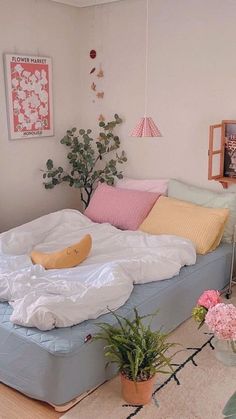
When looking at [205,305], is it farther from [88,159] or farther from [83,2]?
[83,2]

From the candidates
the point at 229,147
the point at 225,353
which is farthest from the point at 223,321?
the point at 229,147

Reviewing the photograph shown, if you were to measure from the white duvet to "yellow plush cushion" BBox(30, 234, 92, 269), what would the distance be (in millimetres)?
55

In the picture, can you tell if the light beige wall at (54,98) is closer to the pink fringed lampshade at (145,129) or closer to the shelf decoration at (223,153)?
the pink fringed lampshade at (145,129)

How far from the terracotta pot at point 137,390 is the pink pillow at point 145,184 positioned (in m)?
1.87

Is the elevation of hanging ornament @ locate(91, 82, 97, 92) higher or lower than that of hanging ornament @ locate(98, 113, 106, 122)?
higher

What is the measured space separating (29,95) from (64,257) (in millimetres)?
1694

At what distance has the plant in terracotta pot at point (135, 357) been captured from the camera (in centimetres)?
210

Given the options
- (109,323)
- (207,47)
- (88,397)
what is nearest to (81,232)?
(109,323)

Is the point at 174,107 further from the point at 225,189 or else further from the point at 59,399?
the point at 59,399

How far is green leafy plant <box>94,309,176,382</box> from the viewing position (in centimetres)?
209

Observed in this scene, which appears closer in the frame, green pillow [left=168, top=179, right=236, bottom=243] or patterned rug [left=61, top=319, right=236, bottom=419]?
patterned rug [left=61, top=319, right=236, bottom=419]

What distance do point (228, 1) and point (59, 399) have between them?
9.46ft

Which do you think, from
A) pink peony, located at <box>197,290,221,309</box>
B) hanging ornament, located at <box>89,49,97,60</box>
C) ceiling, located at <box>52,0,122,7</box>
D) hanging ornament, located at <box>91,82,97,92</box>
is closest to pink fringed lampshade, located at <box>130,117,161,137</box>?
hanging ornament, located at <box>91,82,97,92</box>

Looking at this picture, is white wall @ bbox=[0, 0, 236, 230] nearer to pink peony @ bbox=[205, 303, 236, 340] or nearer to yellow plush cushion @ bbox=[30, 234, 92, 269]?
yellow plush cushion @ bbox=[30, 234, 92, 269]
